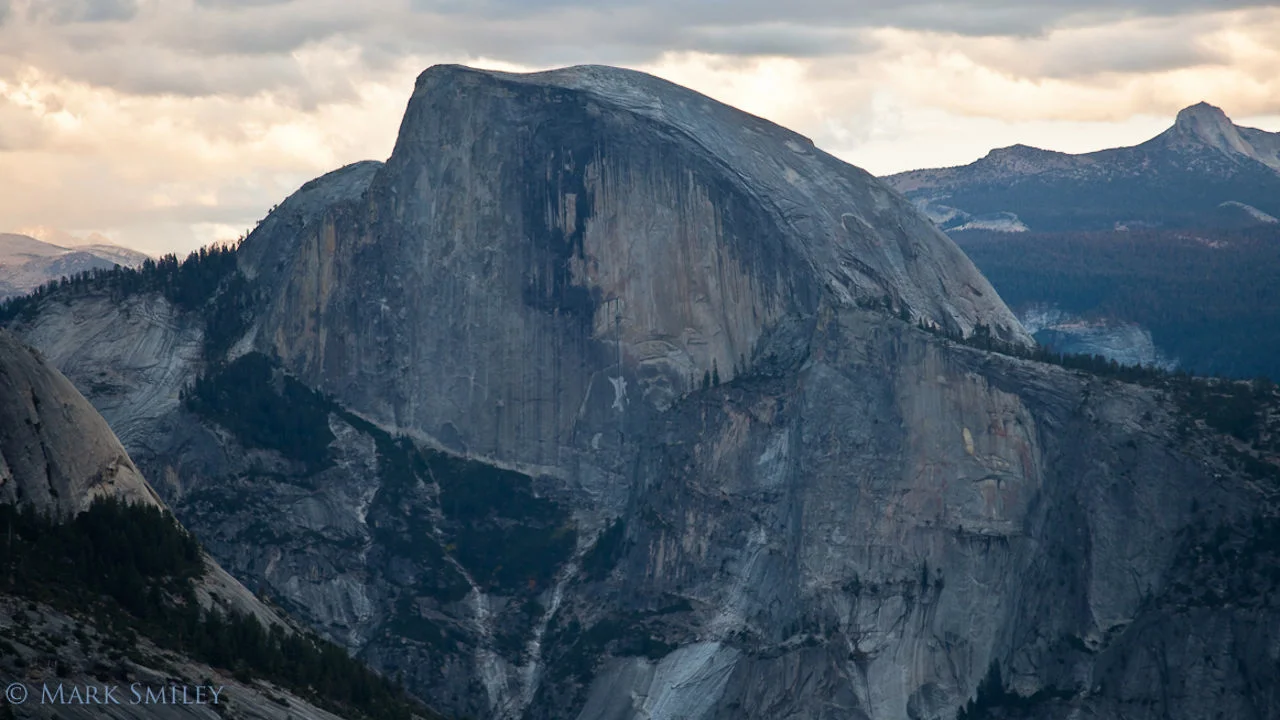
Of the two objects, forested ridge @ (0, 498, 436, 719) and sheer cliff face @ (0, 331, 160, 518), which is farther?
sheer cliff face @ (0, 331, 160, 518)

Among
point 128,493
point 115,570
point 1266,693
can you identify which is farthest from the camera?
point 1266,693

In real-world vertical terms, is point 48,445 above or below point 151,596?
above

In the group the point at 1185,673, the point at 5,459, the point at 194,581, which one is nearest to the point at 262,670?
the point at 194,581

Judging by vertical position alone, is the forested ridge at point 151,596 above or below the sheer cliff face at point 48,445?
below

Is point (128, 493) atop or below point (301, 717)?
atop

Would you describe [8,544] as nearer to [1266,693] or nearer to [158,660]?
[158,660]

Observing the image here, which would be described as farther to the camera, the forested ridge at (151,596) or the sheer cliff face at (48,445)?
the sheer cliff face at (48,445)

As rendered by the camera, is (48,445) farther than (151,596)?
Yes

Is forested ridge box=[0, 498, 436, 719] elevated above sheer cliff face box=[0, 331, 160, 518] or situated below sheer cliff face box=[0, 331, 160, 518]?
below
